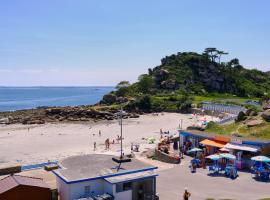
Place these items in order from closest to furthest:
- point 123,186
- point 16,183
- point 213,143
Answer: point 16,183
point 123,186
point 213,143

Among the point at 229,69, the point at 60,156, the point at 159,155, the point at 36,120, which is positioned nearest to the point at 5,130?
the point at 36,120

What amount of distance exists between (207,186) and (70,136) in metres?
31.7

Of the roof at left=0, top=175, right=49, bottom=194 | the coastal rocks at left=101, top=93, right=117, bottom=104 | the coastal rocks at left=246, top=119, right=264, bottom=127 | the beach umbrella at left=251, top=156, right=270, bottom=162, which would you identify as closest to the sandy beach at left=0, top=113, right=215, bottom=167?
the coastal rocks at left=246, top=119, right=264, bottom=127

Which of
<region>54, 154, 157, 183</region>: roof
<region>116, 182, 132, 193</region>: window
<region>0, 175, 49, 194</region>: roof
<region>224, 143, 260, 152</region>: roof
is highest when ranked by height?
<region>54, 154, 157, 183</region>: roof

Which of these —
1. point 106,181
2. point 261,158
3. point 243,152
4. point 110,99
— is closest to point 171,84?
point 110,99

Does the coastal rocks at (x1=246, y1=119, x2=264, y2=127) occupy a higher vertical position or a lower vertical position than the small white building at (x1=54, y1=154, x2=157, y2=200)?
higher

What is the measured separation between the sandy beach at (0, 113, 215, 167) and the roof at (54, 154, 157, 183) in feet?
46.8

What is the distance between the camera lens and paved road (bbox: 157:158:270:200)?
20.6 metres

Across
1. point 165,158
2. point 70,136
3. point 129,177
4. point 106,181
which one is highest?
point 129,177

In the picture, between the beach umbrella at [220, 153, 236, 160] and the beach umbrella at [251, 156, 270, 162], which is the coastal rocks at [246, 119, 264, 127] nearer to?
the beach umbrella at [220, 153, 236, 160]

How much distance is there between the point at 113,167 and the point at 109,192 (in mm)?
1805

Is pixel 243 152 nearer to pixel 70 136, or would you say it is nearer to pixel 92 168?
pixel 92 168

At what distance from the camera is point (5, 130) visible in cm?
5897

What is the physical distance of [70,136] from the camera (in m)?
51.0
